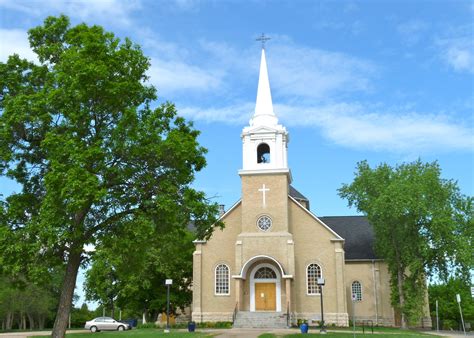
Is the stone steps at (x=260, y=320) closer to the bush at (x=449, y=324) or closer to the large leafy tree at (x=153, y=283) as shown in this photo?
the large leafy tree at (x=153, y=283)

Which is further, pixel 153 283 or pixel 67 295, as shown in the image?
pixel 153 283

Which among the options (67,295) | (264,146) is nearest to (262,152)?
(264,146)

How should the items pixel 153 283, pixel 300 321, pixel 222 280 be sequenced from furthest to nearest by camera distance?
pixel 153 283
pixel 222 280
pixel 300 321

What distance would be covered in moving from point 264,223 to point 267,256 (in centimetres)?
279

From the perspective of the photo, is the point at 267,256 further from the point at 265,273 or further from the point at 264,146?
the point at 264,146

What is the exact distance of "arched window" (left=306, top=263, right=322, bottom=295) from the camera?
131ft

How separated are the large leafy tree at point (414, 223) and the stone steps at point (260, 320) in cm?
1053

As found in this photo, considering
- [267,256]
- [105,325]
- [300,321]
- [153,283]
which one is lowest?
[105,325]

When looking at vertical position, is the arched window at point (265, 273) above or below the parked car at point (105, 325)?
above

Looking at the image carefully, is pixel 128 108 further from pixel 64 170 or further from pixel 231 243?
pixel 231 243

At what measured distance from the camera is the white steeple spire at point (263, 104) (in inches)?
1682

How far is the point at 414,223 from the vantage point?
39219 mm

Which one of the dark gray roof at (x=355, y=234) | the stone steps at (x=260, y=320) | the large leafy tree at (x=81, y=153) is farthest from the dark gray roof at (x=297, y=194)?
the large leafy tree at (x=81, y=153)

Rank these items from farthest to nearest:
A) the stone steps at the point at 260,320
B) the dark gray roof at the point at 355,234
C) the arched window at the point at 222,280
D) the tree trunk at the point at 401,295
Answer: the dark gray roof at the point at 355,234 → the arched window at the point at 222,280 → the tree trunk at the point at 401,295 → the stone steps at the point at 260,320
